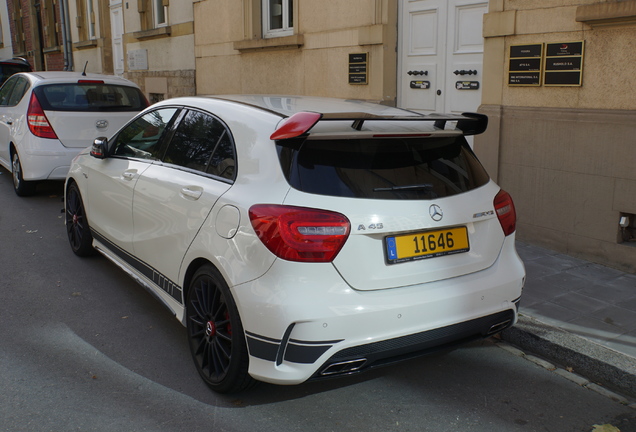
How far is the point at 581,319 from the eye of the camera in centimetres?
454

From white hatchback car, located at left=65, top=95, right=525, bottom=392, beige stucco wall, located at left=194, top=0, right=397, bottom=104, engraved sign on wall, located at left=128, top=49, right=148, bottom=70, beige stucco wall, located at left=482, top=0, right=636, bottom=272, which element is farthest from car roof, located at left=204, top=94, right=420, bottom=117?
engraved sign on wall, located at left=128, top=49, right=148, bottom=70

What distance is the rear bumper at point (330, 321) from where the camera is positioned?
3.03 m

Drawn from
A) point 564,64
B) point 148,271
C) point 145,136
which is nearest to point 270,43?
point 564,64

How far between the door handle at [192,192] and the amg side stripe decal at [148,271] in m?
0.56

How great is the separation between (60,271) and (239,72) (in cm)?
684

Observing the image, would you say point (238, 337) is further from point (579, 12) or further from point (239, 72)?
point (239, 72)

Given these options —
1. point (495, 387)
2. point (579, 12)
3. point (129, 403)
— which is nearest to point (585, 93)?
point (579, 12)

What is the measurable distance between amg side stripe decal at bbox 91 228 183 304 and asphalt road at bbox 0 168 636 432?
0.38 meters

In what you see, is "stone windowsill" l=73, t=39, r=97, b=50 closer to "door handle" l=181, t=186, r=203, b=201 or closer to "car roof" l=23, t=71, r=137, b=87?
"car roof" l=23, t=71, r=137, b=87

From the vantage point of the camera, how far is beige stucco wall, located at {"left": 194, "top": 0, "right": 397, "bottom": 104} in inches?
332

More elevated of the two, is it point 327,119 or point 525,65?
point 525,65

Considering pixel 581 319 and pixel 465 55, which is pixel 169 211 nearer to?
pixel 581 319

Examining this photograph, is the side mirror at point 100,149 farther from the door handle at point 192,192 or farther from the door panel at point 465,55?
the door panel at point 465,55

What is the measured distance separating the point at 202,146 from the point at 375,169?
122 centimetres
